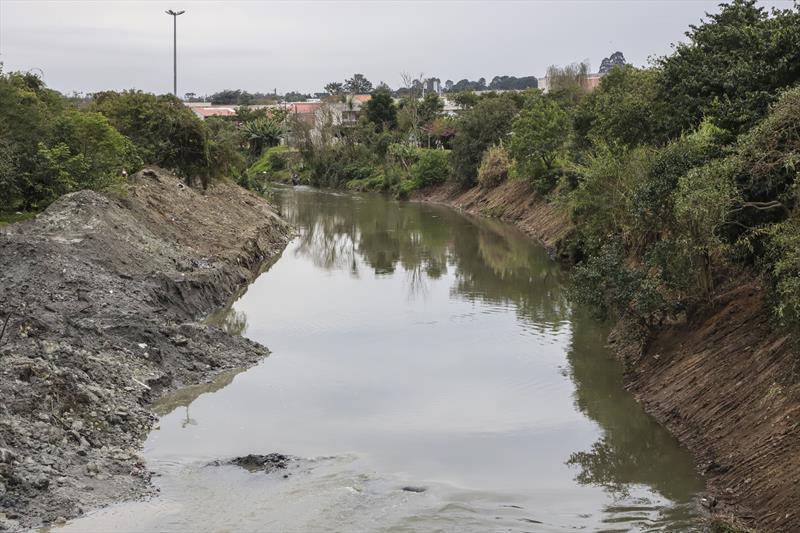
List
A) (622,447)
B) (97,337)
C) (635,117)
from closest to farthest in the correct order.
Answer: (622,447) → (97,337) → (635,117)

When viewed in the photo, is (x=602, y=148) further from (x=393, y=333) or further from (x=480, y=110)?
(x=480, y=110)

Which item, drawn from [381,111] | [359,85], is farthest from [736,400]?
[359,85]

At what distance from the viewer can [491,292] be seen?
35.6 meters

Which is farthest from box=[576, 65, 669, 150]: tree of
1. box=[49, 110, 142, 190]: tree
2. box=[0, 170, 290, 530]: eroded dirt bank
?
box=[49, 110, 142, 190]: tree

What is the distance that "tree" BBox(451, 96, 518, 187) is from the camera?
6850 centimetres

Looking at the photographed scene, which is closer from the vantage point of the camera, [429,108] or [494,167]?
[494,167]

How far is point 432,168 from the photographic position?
254 ft

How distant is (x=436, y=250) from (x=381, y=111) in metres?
54.5

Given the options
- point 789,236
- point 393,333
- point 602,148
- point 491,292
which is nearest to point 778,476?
point 789,236

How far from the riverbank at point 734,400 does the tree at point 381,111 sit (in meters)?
77.0

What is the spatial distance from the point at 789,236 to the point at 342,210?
54.3m

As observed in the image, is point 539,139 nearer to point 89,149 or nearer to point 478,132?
point 478,132

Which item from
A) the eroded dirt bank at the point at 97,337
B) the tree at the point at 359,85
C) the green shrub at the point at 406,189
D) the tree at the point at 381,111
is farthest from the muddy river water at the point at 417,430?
the tree at the point at 359,85

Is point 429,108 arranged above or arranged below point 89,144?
above
